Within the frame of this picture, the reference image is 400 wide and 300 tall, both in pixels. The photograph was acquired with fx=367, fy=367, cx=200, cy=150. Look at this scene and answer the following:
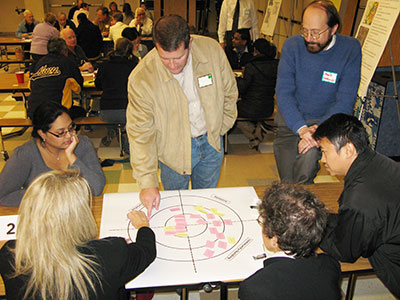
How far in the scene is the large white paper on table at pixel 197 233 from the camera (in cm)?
160

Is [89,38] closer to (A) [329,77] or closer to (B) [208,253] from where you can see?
(A) [329,77]

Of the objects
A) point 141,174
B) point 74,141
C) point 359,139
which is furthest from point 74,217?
point 359,139

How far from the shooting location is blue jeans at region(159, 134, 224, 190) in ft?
7.79

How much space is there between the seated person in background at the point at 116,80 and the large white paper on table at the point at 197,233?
7.79 feet

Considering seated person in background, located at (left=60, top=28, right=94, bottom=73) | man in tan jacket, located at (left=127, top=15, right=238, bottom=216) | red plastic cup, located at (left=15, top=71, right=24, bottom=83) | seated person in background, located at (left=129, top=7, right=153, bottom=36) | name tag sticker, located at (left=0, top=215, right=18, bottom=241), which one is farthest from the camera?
seated person in background, located at (left=129, top=7, right=153, bottom=36)

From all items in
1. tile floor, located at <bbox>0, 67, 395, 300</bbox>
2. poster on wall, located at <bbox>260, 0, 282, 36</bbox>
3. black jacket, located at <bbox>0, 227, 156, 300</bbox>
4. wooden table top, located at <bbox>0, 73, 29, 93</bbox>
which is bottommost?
tile floor, located at <bbox>0, 67, 395, 300</bbox>

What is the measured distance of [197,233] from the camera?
1858mm

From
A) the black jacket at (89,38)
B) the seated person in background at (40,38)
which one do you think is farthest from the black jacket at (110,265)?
the black jacket at (89,38)

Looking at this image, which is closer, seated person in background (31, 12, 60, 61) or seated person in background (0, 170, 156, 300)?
seated person in background (0, 170, 156, 300)

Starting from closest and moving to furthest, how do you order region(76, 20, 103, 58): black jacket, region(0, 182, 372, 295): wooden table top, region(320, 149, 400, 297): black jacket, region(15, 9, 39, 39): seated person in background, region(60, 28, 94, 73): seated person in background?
region(320, 149, 400, 297): black jacket
region(0, 182, 372, 295): wooden table top
region(60, 28, 94, 73): seated person in background
region(76, 20, 103, 58): black jacket
region(15, 9, 39, 39): seated person in background

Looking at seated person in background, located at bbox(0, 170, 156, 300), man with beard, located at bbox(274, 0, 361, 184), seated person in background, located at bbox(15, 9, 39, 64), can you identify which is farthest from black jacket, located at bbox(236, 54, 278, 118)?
seated person in background, located at bbox(15, 9, 39, 64)

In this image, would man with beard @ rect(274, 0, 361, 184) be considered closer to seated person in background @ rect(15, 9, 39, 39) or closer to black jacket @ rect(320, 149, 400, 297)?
black jacket @ rect(320, 149, 400, 297)

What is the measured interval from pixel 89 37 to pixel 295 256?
6.65 m

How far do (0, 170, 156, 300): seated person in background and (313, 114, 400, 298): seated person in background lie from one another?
3.14 feet
